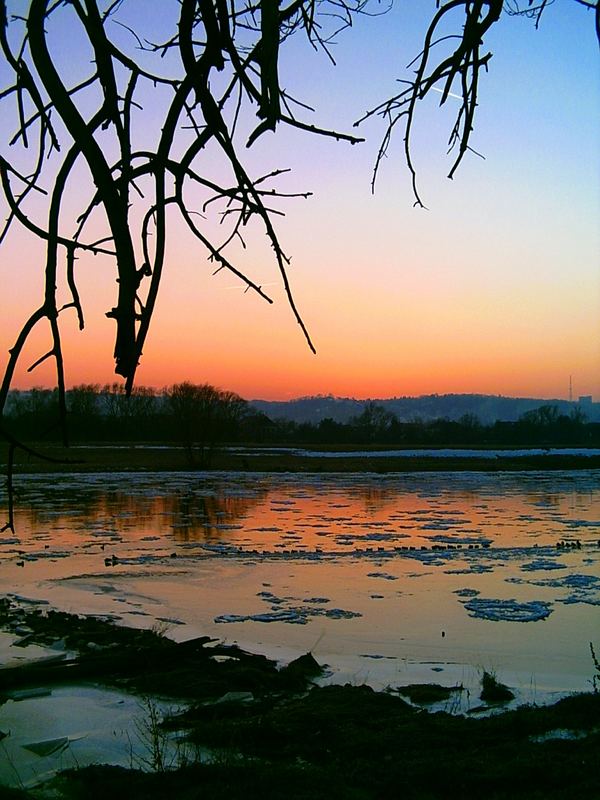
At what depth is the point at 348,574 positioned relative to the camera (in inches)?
540

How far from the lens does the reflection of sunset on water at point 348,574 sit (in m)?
9.23

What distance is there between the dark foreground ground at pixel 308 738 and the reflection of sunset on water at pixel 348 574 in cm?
99

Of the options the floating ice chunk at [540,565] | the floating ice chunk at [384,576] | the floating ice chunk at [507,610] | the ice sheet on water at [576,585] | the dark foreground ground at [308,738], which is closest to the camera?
the dark foreground ground at [308,738]

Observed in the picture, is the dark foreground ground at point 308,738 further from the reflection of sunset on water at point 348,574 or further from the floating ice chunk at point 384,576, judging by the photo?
the floating ice chunk at point 384,576

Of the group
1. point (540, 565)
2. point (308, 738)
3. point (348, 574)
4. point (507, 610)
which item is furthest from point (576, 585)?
point (308, 738)

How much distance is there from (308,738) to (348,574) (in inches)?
298

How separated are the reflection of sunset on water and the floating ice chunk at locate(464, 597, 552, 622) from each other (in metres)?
0.02

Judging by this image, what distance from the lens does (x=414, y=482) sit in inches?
1446

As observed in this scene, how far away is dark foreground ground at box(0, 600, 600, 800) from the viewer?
517 cm

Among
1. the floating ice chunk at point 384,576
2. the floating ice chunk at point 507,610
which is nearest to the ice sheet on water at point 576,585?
the floating ice chunk at point 507,610

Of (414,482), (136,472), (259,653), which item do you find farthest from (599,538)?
(136,472)

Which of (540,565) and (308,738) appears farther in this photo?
(540,565)

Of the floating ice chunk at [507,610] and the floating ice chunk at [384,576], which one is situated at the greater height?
the floating ice chunk at [384,576]

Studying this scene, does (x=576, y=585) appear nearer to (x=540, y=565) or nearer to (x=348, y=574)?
(x=540, y=565)
